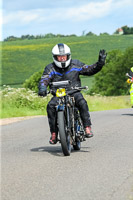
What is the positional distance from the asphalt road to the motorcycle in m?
0.26

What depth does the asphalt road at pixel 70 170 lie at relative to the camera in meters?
5.83

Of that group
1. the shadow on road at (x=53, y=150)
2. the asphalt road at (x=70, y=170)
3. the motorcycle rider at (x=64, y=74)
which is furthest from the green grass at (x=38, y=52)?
the motorcycle rider at (x=64, y=74)

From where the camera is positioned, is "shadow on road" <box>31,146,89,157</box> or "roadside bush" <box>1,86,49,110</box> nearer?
"shadow on road" <box>31,146,89,157</box>

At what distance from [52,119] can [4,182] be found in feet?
8.11

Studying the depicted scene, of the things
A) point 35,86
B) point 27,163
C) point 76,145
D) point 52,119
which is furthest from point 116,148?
point 35,86

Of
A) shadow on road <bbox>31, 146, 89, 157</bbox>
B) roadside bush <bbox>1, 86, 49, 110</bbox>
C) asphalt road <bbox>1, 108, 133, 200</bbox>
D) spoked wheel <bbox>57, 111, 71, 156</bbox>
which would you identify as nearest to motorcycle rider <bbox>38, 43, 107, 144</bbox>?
shadow on road <bbox>31, 146, 89, 157</bbox>

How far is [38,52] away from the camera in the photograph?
270 feet

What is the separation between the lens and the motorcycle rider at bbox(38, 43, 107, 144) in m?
8.97

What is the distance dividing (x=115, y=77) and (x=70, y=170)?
57.6 meters

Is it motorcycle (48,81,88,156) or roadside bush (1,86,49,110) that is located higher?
motorcycle (48,81,88,156)

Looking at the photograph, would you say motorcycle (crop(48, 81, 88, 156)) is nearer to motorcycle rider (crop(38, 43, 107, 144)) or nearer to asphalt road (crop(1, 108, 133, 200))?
motorcycle rider (crop(38, 43, 107, 144))

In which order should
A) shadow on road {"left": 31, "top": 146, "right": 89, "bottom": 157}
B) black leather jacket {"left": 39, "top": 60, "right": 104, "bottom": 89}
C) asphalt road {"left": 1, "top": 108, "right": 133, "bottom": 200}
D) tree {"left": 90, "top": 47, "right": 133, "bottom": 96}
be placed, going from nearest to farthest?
asphalt road {"left": 1, "top": 108, "right": 133, "bottom": 200}
black leather jacket {"left": 39, "top": 60, "right": 104, "bottom": 89}
shadow on road {"left": 31, "top": 146, "right": 89, "bottom": 157}
tree {"left": 90, "top": 47, "right": 133, "bottom": 96}

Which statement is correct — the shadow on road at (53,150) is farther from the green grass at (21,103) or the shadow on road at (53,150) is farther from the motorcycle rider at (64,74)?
the green grass at (21,103)

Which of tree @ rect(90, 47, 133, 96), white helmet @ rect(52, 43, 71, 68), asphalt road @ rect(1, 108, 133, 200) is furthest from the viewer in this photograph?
tree @ rect(90, 47, 133, 96)
